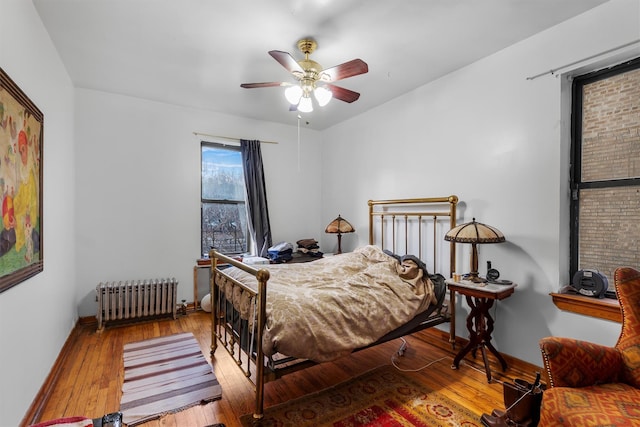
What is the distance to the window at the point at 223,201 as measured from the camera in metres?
4.29

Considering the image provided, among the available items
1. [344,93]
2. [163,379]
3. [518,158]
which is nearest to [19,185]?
[163,379]

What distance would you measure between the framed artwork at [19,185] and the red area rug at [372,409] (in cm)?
162

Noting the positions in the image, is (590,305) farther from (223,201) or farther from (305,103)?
(223,201)

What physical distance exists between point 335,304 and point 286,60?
5.72ft

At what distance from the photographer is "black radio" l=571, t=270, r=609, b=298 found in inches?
83.9

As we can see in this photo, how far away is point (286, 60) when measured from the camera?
212 centimetres

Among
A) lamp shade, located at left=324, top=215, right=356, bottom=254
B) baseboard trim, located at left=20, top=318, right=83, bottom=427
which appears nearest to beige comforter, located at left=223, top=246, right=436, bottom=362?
lamp shade, located at left=324, top=215, right=356, bottom=254

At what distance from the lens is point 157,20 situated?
2.22 m

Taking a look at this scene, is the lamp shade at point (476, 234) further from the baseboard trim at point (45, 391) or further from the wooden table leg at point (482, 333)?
the baseboard trim at point (45, 391)


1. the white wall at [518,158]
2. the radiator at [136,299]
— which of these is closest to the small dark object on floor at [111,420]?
the radiator at [136,299]

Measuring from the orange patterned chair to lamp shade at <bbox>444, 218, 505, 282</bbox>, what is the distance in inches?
31.6

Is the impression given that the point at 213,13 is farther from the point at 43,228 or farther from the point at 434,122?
the point at 434,122

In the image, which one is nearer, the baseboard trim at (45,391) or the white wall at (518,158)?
the baseboard trim at (45,391)

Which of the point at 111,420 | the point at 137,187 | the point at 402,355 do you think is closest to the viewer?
the point at 111,420
